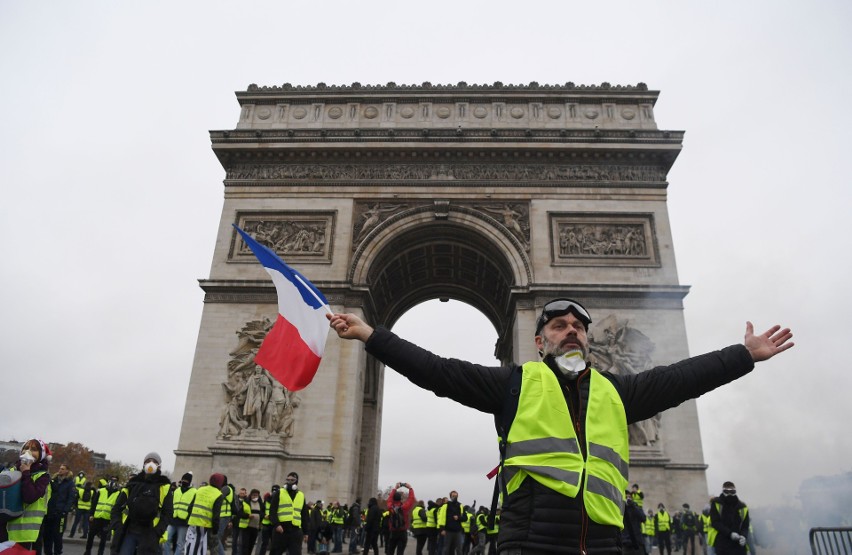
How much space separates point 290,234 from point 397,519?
12.6m

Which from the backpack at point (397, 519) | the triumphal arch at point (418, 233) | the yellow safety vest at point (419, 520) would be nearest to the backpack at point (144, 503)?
the backpack at point (397, 519)

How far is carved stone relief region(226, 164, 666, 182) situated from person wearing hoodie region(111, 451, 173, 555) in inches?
671

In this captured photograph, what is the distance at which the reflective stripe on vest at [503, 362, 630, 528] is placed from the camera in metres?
2.21

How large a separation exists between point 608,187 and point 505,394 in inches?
816

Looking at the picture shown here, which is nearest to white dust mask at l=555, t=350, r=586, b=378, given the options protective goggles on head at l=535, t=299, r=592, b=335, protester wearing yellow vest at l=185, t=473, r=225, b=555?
protective goggles on head at l=535, t=299, r=592, b=335

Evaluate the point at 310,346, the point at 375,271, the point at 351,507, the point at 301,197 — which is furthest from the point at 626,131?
→ the point at 310,346

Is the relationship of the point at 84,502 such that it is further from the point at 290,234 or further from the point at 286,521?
the point at 286,521

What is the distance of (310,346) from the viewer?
167 inches

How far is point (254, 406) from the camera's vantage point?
18797 mm

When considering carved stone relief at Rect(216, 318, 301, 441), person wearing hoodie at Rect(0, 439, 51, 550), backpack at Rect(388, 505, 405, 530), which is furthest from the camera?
carved stone relief at Rect(216, 318, 301, 441)

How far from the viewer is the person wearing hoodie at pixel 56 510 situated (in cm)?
988

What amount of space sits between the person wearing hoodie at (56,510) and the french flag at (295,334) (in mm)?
7084

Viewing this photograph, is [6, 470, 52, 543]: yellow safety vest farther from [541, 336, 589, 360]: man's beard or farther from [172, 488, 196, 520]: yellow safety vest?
[541, 336, 589, 360]: man's beard

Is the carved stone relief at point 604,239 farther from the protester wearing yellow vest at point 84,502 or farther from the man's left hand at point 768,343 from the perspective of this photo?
the man's left hand at point 768,343
